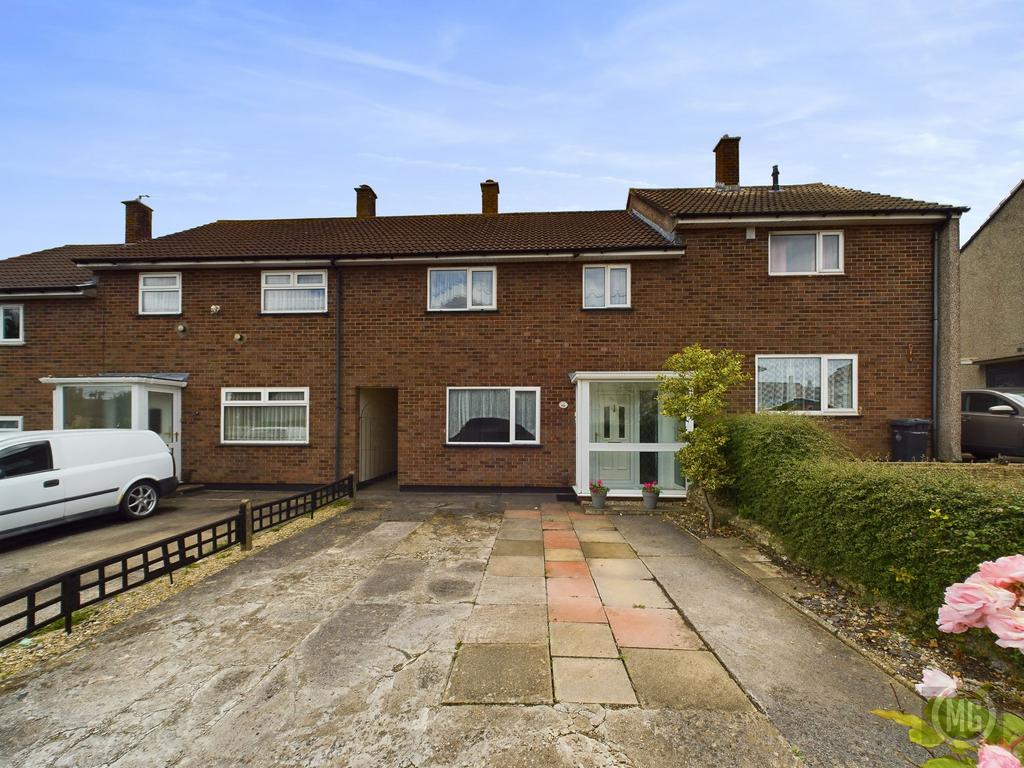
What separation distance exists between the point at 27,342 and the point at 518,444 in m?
11.9

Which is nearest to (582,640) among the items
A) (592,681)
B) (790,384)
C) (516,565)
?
(592,681)

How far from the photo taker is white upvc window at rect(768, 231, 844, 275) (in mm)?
9867

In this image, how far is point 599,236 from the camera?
11078 mm

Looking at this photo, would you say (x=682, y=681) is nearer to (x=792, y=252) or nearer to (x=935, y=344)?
(x=792, y=252)

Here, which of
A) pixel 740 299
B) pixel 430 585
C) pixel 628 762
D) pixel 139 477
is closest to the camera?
pixel 628 762

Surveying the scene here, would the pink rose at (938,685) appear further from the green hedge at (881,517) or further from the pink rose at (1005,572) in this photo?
the green hedge at (881,517)

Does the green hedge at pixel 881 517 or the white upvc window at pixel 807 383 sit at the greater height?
the white upvc window at pixel 807 383

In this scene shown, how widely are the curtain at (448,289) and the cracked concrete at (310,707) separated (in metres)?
6.85

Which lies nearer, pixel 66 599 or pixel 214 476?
pixel 66 599

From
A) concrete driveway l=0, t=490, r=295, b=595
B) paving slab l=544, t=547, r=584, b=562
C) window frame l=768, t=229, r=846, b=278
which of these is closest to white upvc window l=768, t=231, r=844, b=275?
window frame l=768, t=229, r=846, b=278

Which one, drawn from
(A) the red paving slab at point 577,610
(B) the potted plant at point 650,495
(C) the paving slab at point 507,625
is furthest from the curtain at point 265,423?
(A) the red paving slab at point 577,610

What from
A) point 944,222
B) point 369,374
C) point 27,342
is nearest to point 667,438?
point 369,374

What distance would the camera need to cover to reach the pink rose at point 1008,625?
962 mm

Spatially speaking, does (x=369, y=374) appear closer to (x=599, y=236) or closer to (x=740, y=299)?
(x=599, y=236)
